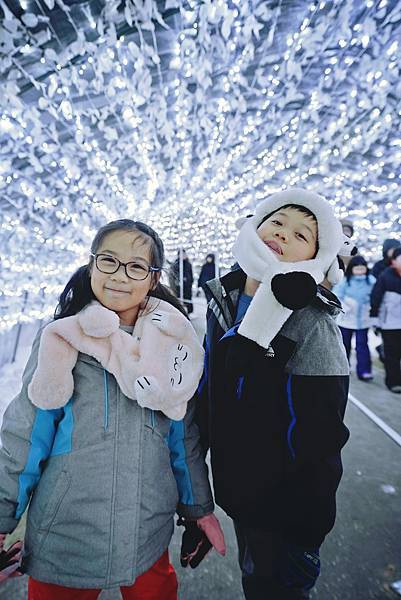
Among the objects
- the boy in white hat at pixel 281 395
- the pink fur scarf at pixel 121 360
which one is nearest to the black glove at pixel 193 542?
the boy in white hat at pixel 281 395

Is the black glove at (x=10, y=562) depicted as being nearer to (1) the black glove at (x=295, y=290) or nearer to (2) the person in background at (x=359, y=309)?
(1) the black glove at (x=295, y=290)

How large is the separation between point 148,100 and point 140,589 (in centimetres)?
471

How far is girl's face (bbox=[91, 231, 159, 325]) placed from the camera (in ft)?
3.25

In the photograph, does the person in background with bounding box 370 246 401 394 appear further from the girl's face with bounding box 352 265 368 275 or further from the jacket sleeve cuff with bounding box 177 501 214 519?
the jacket sleeve cuff with bounding box 177 501 214 519

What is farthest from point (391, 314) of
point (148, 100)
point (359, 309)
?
point (148, 100)

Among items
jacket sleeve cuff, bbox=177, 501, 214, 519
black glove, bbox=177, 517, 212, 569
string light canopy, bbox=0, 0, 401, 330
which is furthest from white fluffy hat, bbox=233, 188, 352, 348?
string light canopy, bbox=0, 0, 401, 330

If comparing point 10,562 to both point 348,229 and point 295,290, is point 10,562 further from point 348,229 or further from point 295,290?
point 348,229

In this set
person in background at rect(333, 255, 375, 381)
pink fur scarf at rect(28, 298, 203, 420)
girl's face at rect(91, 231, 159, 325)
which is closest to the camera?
pink fur scarf at rect(28, 298, 203, 420)

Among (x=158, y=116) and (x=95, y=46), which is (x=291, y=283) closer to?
(x=95, y=46)

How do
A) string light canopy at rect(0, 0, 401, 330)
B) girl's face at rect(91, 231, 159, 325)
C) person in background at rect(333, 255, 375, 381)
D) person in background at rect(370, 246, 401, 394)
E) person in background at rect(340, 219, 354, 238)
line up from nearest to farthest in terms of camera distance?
girl's face at rect(91, 231, 159, 325)
person in background at rect(340, 219, 354, 238)
string light canopy at rect(0, 0, 401, 330)
person in background at rect(370, 246, 401, 394)
person in background at rect(333, 255, 375, 381)

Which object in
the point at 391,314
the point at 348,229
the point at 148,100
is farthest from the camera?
the point at 148,100

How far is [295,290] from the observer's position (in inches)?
28.7

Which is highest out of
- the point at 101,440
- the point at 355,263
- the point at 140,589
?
the point at 355,263

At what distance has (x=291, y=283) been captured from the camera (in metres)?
0.73
